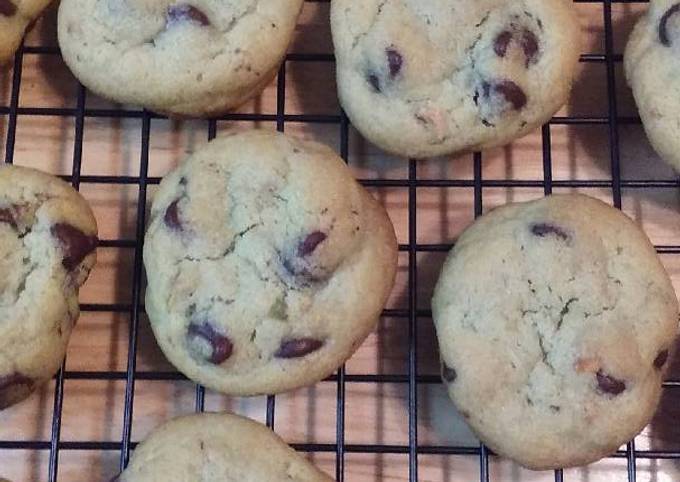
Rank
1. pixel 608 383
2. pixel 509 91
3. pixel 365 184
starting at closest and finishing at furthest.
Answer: pixel 608 383, pixel 509 91, pixel 365 184

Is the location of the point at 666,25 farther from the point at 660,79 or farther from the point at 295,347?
the point at 295,347

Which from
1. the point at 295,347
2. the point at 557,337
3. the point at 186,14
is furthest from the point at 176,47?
the point at 557,337

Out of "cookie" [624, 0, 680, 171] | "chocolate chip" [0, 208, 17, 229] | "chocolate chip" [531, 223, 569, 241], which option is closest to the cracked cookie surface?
"chocolate chip" [0, 208, 17, 229]

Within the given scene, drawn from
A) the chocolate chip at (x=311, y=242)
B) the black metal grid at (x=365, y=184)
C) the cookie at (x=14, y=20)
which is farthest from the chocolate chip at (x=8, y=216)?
the chocolate chip at (x=311, y=242)

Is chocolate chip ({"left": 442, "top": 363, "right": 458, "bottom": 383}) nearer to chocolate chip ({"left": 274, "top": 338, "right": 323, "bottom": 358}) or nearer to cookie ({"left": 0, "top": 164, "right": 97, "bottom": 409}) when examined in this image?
chocolate chip ({"left": 274, "top": 338, "right": 323, "bottom": 358})

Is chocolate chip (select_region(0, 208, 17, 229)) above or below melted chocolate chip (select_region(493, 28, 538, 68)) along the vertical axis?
below

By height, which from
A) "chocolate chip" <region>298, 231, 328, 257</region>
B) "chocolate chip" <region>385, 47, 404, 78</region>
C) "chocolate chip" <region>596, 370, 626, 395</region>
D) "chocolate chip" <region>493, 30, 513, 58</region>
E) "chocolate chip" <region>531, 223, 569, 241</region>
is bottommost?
"chocolate chip" <region>596, 370, 626, 395</region>

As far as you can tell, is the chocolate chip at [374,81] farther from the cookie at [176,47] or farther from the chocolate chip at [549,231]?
the chocolate chip at [549,231]
